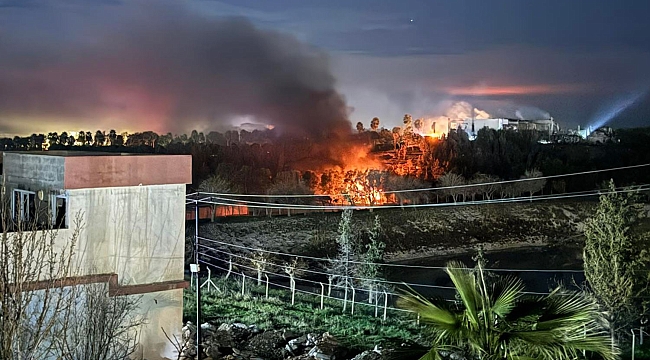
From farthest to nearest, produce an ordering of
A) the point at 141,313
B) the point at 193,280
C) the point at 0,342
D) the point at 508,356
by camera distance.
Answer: the point at 193,280, the point at 141,313, the point at 508,356, the point at 0,342

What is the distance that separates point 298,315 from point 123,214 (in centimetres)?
429

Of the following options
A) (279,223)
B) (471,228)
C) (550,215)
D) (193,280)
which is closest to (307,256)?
(279,223)

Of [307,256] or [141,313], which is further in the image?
[307,256]

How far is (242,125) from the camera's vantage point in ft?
38.5

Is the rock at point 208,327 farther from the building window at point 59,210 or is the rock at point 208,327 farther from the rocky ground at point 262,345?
the building window at point 59,210

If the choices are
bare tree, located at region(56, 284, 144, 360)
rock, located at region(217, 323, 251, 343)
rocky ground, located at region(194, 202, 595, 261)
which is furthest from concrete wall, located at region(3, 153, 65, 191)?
rocky ground, located at region(194, 202, 595, 261)

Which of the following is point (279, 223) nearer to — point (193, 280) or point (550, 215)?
point (193, 280)

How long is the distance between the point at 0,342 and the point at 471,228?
968 cm

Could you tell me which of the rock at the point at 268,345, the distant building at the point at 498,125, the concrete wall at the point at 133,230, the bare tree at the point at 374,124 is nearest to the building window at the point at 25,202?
the concrete wall at the point at 133,230

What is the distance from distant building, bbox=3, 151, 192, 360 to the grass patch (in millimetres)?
3245

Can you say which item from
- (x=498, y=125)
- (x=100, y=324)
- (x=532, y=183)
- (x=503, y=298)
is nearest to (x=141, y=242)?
(x=100, y=324)

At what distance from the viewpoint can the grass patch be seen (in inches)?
368

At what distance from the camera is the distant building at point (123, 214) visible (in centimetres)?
596

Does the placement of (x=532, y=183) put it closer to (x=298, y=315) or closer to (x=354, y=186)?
(x=354, y=186)
